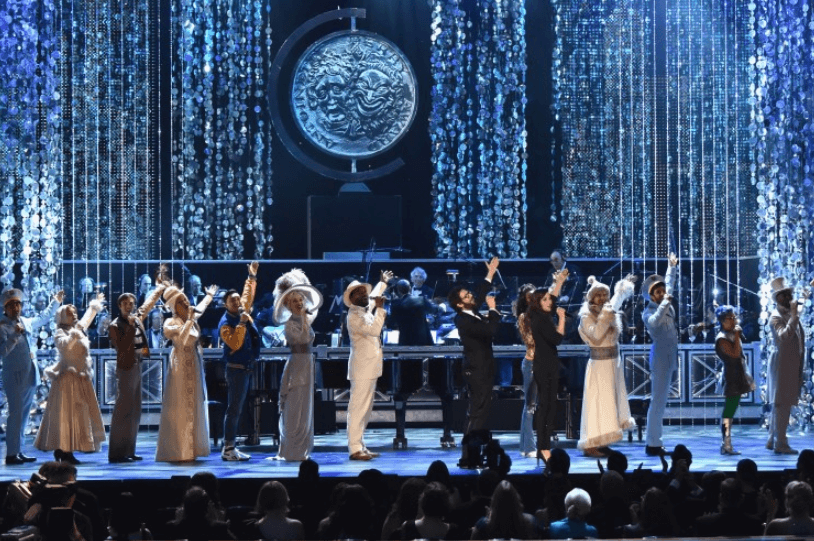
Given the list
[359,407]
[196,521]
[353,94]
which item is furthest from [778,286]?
[353,94]

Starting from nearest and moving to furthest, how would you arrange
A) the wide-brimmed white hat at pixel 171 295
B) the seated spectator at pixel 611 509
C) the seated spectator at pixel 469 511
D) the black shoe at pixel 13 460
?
the seated spectator at pixel 611 509 < the seated spectator at pixel 469 511 < the wide-brimmed white hat at pixel 171 295 < the black shoe at pixel 13 460

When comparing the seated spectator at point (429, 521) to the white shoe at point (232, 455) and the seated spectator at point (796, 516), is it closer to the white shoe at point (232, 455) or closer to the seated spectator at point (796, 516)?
the seated spectator at point (796, 516)

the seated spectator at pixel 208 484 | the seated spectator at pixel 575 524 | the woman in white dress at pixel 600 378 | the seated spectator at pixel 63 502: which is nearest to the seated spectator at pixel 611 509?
the seated spectator at pixel 575 524

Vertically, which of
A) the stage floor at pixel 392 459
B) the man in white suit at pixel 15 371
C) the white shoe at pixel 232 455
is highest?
the man in white suit at pixel 15 371

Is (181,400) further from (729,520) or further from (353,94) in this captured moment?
(353,94)

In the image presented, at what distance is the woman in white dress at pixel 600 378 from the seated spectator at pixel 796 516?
4.68 meters

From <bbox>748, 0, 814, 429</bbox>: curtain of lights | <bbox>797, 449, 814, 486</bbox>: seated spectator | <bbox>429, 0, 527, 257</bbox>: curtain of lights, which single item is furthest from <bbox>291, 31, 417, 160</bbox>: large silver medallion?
<bbox>797, 449, 814, 486</bbox>: seated spectator

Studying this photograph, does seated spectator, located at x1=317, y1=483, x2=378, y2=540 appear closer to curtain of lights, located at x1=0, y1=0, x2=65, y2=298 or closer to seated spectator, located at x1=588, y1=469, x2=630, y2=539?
seated spectator, located at x1=588, y1=469, x2=630, y2=539

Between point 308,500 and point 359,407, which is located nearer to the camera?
point 308,500

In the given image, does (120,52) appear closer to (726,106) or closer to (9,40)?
(9,40)

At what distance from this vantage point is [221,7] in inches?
Result: 738

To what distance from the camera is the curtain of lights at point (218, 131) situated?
1833 centimetres

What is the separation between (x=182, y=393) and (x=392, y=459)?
177 cm

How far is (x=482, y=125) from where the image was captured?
18484mm
